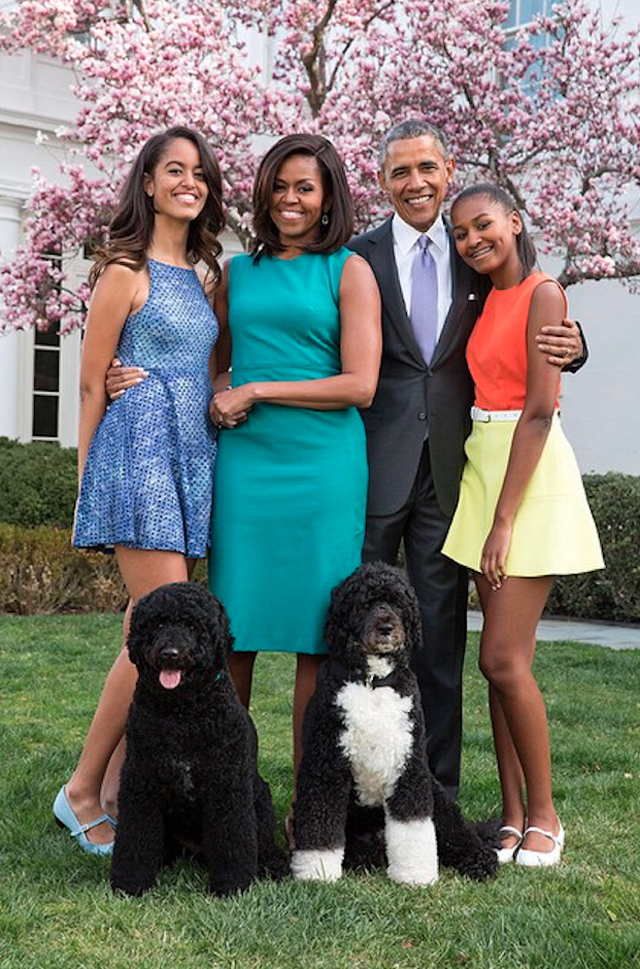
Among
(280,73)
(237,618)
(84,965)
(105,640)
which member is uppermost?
(280,73)

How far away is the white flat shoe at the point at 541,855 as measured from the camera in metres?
3.81

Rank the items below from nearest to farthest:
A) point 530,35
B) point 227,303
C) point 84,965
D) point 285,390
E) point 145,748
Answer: point 84,965, point 145,748, point 285,390, point 227,303, point 530,35

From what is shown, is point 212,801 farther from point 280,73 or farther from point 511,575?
point 280,73

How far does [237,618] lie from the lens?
3.85 meters

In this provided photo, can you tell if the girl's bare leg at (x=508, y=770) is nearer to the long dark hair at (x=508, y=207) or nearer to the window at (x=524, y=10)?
the long dark hair at (x=508, y=207)

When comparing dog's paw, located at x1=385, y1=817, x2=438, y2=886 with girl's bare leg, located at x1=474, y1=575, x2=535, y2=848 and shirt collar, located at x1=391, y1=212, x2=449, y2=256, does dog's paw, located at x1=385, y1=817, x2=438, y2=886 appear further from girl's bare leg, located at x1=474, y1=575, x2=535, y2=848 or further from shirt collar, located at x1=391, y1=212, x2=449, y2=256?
shirt collar, located at x1=391, y1=212, x2=449, y2=256

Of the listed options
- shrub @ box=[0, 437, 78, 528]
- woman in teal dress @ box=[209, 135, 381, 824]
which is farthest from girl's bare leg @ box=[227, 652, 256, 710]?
shrub @ box=[0, 437, 78, 528]

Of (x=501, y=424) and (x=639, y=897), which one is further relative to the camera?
(x=501, y=424)

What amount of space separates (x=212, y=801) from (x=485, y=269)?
1827 millimetres

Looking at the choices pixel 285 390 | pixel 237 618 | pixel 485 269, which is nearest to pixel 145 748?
pixel 237 618

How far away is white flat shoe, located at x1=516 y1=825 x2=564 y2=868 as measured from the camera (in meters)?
3.81

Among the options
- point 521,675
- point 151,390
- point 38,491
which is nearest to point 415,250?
point 151,390

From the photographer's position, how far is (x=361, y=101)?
11.2m

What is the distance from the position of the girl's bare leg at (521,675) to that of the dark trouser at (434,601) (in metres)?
0.20
